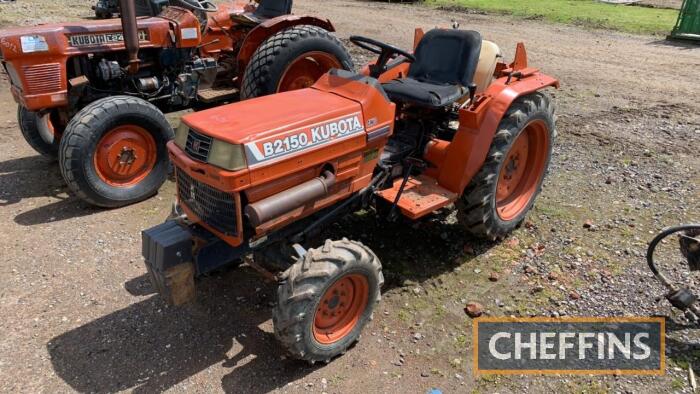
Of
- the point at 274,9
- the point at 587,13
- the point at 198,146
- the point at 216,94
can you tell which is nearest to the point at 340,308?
the point at 198,146

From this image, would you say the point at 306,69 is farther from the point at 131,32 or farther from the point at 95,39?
the point at 95,39

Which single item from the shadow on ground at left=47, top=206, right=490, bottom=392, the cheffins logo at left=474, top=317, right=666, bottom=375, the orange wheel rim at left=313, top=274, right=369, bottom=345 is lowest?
the shadow on ground at left=47, top=206, right=490, bottom=392

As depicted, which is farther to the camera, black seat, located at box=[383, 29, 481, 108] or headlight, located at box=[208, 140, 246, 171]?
black seat, located at box=[383, 29, 481, 108]

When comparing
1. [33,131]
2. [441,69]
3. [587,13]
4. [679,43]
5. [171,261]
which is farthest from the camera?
[587,13]

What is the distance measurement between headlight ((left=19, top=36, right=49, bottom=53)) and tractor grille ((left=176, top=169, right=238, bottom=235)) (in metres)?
2.64

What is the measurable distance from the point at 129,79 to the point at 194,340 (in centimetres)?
328

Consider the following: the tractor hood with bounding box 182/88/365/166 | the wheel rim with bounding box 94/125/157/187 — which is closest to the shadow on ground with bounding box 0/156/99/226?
the wheel rim with bounding box 94/125/157/187

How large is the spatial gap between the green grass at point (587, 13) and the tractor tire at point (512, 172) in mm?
11451

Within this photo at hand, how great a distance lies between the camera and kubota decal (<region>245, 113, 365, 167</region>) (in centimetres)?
266

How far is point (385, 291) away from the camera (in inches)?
142

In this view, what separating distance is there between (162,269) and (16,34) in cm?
322

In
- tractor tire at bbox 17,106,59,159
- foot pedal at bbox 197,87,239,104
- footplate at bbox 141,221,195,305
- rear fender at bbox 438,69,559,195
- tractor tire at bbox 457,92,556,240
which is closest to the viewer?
footplate at bbox 141,221,195,305

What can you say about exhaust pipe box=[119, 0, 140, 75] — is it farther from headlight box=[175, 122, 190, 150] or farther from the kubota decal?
the kubota decal

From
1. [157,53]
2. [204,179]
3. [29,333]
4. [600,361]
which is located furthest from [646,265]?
[157,53]
